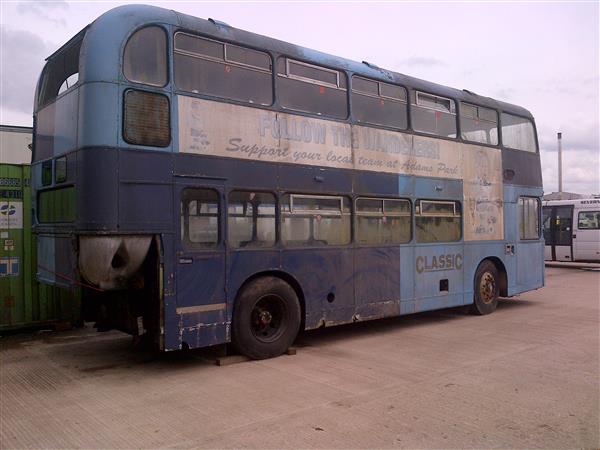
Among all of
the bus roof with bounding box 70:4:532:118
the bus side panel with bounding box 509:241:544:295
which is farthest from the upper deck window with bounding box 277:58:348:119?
the bus side panel with bounding box 509:241:544:295

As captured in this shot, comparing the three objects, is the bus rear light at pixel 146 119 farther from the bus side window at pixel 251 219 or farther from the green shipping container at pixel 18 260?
the green shipping container at pixel 18 260

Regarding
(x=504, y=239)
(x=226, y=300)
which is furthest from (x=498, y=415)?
(x=504, y=239)

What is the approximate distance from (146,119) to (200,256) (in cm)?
171

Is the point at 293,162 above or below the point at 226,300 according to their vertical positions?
above

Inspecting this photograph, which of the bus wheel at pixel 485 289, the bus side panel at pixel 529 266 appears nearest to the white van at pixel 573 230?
the bus side panel at pixel 529 266

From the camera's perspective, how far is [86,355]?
24.6 feet

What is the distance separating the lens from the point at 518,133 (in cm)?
1179

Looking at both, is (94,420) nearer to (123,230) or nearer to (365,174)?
(123,230)

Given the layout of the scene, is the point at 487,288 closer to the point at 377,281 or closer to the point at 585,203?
the point at 377,281

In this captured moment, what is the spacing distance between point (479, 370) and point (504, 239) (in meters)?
5.35

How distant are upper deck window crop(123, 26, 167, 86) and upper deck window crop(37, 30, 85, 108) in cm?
71

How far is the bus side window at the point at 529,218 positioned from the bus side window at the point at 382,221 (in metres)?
3.88

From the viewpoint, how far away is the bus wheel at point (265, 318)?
6.92 m

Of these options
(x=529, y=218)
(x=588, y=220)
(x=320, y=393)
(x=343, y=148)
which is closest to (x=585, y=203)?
(x=588, y=220)
